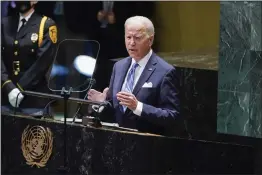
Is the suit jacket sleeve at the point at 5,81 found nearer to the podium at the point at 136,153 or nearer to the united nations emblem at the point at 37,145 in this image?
the united nations emblem at the point at 37,145

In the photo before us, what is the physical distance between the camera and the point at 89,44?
8336 mm

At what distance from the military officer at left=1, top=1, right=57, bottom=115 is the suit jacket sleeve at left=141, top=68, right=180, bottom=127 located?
1213 mm

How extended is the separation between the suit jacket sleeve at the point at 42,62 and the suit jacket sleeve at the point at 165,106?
4.02 feet

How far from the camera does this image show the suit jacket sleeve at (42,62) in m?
8.49

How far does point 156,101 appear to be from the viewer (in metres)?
7.74

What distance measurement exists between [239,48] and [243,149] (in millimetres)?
873

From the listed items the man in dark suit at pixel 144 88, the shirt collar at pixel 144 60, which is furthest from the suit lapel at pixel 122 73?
the shirt collar at pixel 144 60

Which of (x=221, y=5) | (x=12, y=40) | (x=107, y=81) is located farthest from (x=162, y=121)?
(x=12, y=40)

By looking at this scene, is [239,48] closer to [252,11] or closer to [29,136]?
[252,11]

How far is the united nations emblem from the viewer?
8062 millimetres

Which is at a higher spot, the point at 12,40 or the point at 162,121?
the point at 12,40

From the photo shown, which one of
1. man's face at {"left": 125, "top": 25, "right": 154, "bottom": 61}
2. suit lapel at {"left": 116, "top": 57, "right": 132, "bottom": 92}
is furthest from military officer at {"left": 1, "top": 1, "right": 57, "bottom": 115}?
man's face at {"left": 125, "top": 25, "right": 154, "bottom": 61}

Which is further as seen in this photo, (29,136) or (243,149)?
(29,136)

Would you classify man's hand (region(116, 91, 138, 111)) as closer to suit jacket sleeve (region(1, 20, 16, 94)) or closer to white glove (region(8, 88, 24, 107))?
white glove (region(8, 88, 24, 107))
